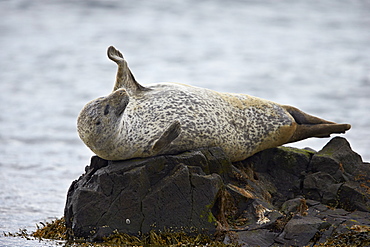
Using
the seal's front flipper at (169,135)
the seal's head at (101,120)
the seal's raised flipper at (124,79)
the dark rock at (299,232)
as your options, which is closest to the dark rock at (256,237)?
the dark rock at (299,232)

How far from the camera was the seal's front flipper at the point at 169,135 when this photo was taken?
7742mm

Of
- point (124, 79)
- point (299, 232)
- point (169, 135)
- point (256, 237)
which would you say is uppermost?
point (124, 79)

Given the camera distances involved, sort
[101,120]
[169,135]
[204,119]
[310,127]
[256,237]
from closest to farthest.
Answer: [256,237], [169,135], [101,120], [204,119], [310,127]

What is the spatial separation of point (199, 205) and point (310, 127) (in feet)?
8.24

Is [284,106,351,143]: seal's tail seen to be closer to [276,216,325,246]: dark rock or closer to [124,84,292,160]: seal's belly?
[124,84,292,160]: seal's belly

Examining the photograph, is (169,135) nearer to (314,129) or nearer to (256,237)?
(256,237)

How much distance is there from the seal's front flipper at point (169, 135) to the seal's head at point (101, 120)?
58 centimetres

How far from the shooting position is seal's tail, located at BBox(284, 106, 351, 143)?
9383 mm

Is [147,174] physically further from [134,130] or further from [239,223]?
[239,223]

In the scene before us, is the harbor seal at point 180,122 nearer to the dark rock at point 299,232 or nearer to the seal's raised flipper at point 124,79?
the seal's raised flipper at point 124,79

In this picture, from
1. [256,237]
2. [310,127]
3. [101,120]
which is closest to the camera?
[256,237]

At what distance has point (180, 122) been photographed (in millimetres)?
8195

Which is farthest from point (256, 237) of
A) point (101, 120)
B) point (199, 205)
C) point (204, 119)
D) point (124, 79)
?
point (124, 79)

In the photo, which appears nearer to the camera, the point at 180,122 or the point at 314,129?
the point at 180,122
